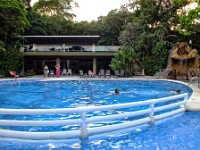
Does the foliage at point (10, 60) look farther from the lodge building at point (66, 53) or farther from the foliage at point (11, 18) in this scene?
the foliage at point (11, 18)

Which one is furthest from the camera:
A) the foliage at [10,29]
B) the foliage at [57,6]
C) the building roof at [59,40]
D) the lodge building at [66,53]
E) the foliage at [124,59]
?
the foliage at [57,6]

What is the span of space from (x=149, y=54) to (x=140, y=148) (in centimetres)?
2463

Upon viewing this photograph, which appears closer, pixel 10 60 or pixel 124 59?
pixel 124 59

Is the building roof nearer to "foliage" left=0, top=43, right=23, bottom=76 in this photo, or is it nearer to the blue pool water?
→ "foliage" left=0, top=43, right=23, bottom=76

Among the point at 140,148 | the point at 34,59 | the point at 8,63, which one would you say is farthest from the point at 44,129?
the point at 34,59

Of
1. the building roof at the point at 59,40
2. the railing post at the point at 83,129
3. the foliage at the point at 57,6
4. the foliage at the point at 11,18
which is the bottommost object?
the railing post at the point at 83,129

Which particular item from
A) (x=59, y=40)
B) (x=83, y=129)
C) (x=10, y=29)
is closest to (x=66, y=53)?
(x=59, y=40)

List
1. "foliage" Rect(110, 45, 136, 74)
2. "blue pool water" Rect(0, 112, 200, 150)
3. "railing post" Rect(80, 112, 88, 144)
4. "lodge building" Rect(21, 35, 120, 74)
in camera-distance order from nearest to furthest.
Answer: "blue pool water" Rect(0, 112, 200, 150) < "railing post" Rect(80, 112, 88, 144) < "foliage" Rect(110, 45, 136, 74) < "lodge building" Rect(21, 35, 120, 74)

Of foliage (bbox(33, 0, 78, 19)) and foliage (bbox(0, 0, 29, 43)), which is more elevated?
foliage (bbox(33, 0, 78, 19))

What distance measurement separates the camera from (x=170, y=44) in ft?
94.1

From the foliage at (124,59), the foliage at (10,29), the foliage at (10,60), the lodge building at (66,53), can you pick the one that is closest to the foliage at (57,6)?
the lodge building at (66,53)

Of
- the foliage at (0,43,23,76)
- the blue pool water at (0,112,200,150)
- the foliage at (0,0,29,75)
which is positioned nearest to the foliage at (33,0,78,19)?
the foliage at (0,0,29,75)

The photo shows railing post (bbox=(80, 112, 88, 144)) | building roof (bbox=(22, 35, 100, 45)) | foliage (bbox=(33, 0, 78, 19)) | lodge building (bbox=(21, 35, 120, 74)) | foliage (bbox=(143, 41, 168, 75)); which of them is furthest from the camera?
foliage (bbox=(33, 0, 78, 19))

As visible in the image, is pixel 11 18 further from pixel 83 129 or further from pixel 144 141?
pixel 144 141
